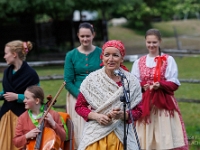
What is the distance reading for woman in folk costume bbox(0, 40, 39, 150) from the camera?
6.65 metres

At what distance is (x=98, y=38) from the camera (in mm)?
23547

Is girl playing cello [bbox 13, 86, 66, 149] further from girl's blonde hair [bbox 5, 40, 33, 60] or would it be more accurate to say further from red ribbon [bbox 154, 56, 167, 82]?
red ribbon [bbox 154, 56, 167, 82]

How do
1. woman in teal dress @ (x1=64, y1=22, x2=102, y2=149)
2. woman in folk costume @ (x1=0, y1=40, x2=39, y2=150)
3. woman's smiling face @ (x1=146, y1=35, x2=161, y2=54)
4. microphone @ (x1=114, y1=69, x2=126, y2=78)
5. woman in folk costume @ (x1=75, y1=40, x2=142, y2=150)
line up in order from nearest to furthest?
microphone @ (x1=114, y1=69, x2=126, y2=78)
woman in folk costume @ (x1=75, y1=40, x2=142, y2=150)
woman in folk costume @ (x1=0, y1=40, x2=39, y2=150)
woman in teal dress @ (x1=64, y1=22, x2=102, y2=149)
woman's smiling face @ (x1=146, y1=35, x2=161, y2=54)

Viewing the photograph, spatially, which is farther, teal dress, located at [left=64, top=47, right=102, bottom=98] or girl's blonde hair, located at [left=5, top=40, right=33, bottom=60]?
teal dress, located at [left=64, top=47, right=102, bottom=98]

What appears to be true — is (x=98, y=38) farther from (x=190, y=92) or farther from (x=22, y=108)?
(x=22, y=108)

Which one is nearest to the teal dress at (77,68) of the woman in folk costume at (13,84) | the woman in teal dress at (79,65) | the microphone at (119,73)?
the woman in teal dress at (79,65)

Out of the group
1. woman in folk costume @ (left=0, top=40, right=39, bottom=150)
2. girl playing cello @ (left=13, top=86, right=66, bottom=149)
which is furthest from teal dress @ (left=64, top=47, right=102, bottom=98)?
girl playing cello @ (left=13, top=86, right=66, bottom=149)

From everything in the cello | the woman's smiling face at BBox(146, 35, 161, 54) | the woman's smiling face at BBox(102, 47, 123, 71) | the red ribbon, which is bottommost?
the cello

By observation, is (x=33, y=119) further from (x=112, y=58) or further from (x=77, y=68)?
(x=112, y=58)

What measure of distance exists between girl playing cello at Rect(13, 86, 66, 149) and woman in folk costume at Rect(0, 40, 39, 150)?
1.86 feet

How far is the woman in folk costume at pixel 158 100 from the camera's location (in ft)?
22.8

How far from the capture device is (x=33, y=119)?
19.8 ft

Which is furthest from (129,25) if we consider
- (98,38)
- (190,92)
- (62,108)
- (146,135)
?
(146,135)

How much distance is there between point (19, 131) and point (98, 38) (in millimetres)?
17736
